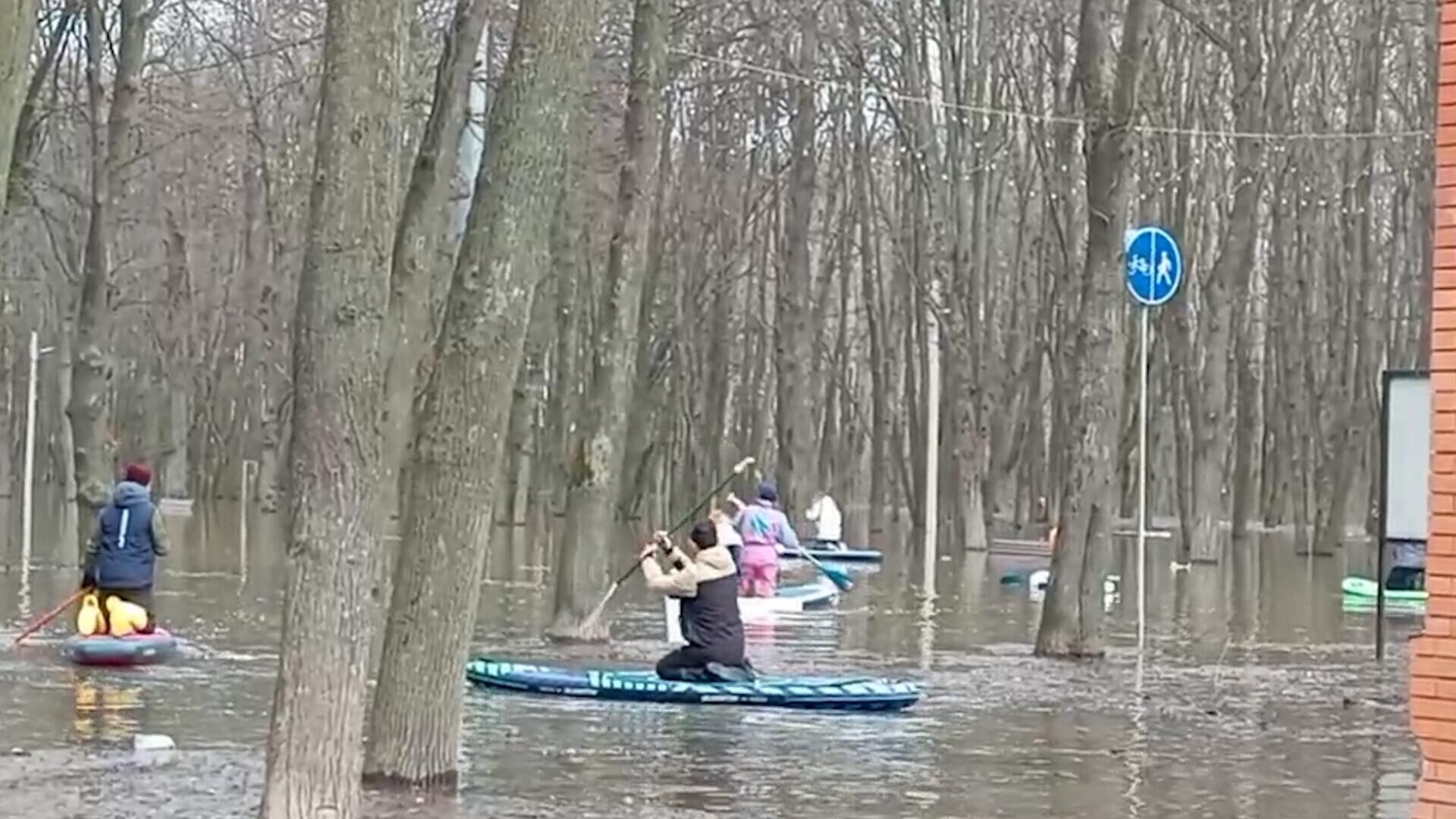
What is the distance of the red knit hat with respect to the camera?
20859 millimetres

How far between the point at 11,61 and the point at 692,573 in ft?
28.3

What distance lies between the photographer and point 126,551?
2030 cm

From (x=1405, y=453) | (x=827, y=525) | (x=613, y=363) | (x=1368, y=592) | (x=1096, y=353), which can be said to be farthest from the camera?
(x=827, y=525)

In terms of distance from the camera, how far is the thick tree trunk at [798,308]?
148ft

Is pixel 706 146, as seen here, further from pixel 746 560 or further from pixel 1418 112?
pixel 746 560

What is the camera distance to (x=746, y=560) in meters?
28.9

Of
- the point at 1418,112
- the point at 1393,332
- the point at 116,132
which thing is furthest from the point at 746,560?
the point at 1393,332

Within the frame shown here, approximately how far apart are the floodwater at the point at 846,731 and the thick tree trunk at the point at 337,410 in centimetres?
155

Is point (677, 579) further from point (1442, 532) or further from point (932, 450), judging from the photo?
point (932, 450)

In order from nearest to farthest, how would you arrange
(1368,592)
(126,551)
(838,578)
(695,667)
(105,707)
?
(105,707), (695,667), (126,551), (1368,592), (838,578)

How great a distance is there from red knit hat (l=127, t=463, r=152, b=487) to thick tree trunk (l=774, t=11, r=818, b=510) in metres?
23.8

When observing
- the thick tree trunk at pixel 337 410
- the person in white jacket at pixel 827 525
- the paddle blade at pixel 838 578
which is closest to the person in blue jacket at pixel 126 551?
the thick tree trunk at pixel 337 410

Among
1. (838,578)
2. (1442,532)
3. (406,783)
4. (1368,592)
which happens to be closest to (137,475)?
(406,783)

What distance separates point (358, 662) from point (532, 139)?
10.2 ft
